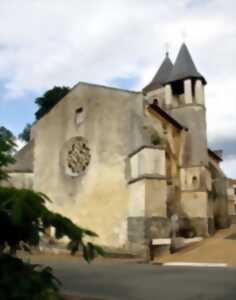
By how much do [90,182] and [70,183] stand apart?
1.60 m

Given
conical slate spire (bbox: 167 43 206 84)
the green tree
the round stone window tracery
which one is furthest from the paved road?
conical slate spire (bbox: 167 43 206 84)

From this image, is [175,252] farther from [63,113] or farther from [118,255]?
[63,113]

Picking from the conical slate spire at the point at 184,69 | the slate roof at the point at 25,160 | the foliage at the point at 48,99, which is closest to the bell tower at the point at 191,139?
the conical slate spire at the point at 184,69

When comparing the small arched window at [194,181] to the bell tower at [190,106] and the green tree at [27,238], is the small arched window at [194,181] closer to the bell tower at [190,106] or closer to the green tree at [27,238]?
the bell tower at [190,106]

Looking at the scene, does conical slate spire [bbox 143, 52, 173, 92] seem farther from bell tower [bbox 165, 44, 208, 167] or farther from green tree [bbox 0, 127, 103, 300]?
green tree [bbox 0, 127, 103, 300]

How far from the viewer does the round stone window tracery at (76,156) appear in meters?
20.5

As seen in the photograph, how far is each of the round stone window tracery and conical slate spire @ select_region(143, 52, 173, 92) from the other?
13.8 metres

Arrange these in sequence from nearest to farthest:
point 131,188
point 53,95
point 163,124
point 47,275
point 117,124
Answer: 1. point 47,275
2. point 131,188
3. point 117,124
4. point 163,124
5. point 53,95

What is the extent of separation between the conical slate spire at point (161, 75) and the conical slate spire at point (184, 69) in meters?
5.95

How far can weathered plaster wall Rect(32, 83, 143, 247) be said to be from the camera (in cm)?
1842

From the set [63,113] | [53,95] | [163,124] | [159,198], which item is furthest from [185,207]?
[53,95]

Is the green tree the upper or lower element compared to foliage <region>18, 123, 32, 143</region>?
lower

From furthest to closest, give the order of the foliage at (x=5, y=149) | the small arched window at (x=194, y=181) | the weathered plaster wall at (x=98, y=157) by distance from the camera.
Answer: the small arched window at (x=194, y=181)
the weathered plaster wall at (x=98, y=157)
the foliage at (x=5, y=149)

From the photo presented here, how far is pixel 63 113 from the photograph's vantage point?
2194 centimetres
